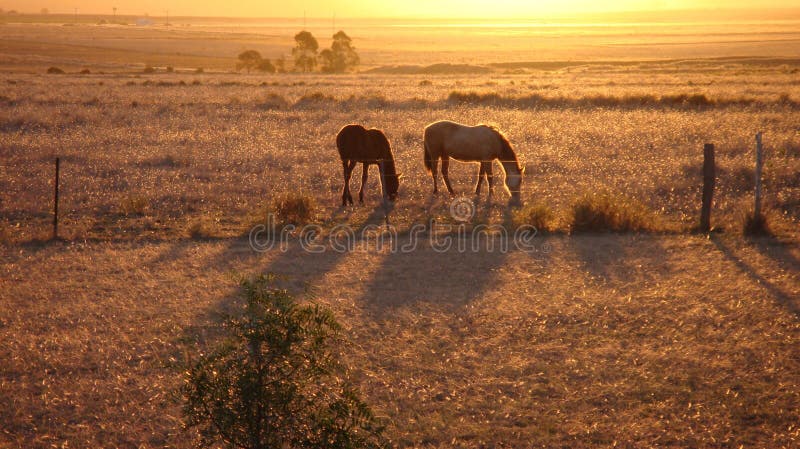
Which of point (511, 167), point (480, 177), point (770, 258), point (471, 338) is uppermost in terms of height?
point (511, 167)

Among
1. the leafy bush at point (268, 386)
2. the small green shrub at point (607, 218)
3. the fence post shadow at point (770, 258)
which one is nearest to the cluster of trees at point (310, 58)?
the small green shrub at point (607, 218)

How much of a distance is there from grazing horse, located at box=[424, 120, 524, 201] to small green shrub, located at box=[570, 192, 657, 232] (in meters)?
2.25

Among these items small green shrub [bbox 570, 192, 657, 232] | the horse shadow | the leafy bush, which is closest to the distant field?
small green shrub [bbox 570, 192, 657, 232]

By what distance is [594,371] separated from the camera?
6719 millimetres

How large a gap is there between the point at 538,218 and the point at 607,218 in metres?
1.08

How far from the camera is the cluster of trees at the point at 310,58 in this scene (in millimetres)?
70812

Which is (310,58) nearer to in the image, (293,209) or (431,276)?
(293,209)

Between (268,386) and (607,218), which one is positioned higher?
(607,218)

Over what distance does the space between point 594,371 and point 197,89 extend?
34.6 metres

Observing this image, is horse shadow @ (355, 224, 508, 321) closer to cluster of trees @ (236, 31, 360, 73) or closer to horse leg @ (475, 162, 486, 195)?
horse leg @ (475, 162, 486, 195)

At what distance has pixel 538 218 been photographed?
39.4 ft

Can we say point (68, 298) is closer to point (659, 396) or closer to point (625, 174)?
→ point (659, 396)

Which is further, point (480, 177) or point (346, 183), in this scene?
point (480, 177)

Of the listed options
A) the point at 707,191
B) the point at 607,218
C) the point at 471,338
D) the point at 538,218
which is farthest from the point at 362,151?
the point at 471,338
